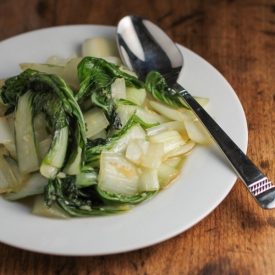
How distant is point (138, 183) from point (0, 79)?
4.06 ft

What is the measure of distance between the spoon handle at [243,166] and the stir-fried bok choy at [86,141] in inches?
2.4

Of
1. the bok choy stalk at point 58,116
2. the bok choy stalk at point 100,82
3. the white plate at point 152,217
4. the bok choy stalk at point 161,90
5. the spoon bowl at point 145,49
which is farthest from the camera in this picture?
the spoon bowl at point 145,49

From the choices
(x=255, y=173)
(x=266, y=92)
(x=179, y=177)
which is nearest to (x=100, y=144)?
(x=179, y=177)

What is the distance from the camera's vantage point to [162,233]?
2.11m

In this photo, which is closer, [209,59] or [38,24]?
[209,59]

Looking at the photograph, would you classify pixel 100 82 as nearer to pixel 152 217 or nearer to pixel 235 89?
pixel 152 217

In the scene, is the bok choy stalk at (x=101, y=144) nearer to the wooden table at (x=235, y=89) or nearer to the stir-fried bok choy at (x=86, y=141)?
the stir-fried bok choy at (x=86, y=141)

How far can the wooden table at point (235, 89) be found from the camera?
2.30 metres

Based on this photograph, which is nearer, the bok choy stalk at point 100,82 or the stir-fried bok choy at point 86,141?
the stir-fried bok choy at point 86,141

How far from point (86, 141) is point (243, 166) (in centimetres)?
77

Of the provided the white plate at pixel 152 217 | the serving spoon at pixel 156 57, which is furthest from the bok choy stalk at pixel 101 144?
the serving spoon at pixel 156 57

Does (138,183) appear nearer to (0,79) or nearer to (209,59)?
(0,79)

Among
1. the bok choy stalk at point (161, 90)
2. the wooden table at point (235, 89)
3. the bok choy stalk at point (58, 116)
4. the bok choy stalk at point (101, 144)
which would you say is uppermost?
the bok choy stalk at point (58, 116)

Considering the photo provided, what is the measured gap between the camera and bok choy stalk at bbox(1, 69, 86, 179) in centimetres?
223
